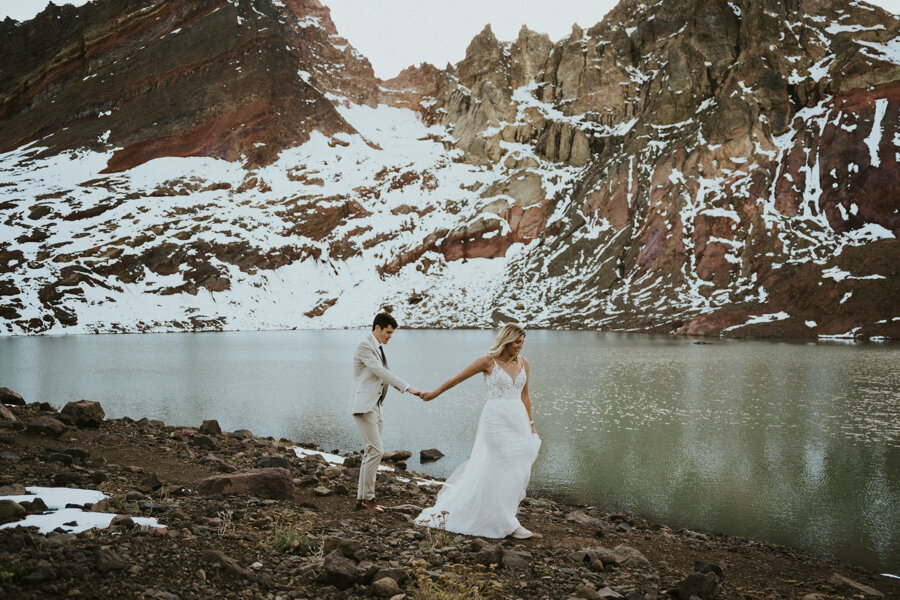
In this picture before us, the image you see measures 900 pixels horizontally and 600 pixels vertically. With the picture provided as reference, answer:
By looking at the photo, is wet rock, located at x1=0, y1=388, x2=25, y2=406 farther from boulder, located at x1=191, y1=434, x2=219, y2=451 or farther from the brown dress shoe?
the brown dress shoe

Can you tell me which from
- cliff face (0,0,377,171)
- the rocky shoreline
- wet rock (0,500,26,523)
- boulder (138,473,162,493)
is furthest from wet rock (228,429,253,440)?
cliff face (0,0,377,171)

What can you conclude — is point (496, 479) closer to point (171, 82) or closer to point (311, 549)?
point (311, 549)

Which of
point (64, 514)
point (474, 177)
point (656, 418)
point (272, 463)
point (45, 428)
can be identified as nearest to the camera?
point (64, 514)

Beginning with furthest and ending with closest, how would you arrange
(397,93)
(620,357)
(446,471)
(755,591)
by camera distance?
(397,93)
(620,357)
(446,471)
(755,591)

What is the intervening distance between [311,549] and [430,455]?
40.0 ft

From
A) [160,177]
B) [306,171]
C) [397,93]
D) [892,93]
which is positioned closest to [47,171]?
[160,177]

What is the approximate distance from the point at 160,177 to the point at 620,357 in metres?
127

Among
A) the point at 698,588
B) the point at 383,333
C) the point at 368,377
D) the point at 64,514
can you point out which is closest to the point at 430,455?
the point at 368,377

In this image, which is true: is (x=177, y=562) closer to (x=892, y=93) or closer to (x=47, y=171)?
(x=892, y=93)

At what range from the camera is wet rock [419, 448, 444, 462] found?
62.7 ft

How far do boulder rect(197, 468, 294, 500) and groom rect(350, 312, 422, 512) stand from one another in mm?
1313

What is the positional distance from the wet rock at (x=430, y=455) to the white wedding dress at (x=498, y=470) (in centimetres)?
1016

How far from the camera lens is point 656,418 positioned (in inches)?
1001

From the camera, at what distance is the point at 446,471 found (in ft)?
57.6
